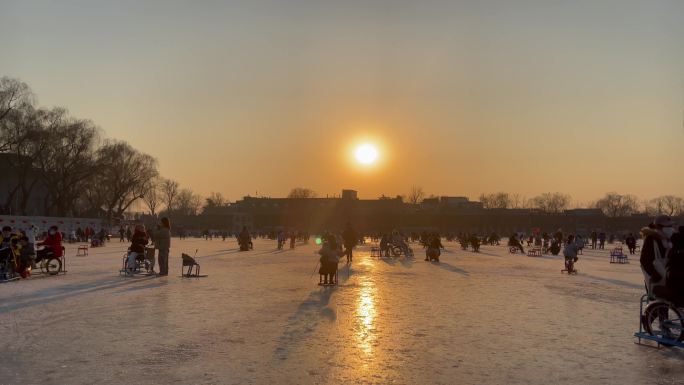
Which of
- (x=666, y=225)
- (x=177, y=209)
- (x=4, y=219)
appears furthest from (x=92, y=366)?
(x=177, y=209)

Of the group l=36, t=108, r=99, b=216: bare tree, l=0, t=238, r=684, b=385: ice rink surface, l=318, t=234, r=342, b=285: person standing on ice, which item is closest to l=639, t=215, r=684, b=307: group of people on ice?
l=0, t=238, r=684, b=385: ice rink surface

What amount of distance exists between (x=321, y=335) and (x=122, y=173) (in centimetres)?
7446

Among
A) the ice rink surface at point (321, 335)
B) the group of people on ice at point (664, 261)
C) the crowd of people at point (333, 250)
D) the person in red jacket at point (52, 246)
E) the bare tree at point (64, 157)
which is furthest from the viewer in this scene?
the bare tree at point (64, 157)

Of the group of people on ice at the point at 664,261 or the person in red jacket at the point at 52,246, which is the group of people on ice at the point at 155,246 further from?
the group of people on ice at the point at 664,261

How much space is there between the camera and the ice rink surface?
6.46 meters

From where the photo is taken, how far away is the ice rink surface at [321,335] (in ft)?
21.2

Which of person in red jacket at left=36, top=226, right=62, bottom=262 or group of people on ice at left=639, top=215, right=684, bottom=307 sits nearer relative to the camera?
group of people on ice at left=639, top=215, right=684, bottom=307

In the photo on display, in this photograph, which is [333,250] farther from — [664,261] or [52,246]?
[664,261]

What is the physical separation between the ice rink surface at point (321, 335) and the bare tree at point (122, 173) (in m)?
60.8

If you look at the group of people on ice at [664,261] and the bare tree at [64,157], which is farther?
the bare tree at [64,157]

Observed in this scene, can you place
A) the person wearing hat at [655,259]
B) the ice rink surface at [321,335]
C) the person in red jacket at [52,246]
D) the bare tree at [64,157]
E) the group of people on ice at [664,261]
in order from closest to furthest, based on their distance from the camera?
the ice rink surface at [321,335], the group of people on ice at [664,261], the person wearing hat at [655,259], the person in red jacket at [52,246], the bare tree at [64,157]

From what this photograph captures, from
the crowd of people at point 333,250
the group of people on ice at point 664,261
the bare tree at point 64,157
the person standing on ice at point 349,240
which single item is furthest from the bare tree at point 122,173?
the group of people on ice at point 664,261

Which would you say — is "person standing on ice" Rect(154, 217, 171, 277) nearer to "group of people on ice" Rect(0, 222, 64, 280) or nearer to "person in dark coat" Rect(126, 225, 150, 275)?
"person in dark coat" Rect(126, 225, 150, 275)

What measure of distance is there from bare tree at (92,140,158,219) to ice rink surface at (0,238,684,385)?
60.8 meters
